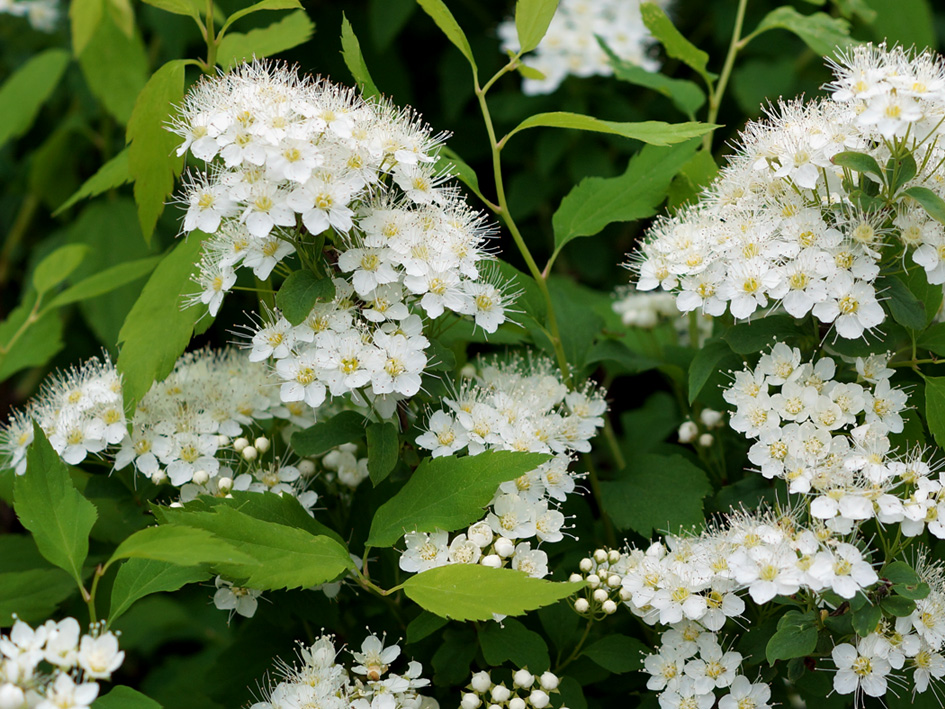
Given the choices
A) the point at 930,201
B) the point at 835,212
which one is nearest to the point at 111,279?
the point at 835,212

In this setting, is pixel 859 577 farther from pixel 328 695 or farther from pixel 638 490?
pixel 328 695

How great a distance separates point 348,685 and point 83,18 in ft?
4.57

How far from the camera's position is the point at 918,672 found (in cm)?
139

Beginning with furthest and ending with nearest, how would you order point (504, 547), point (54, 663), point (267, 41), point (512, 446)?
point (267, 41)
point (512, 446)
point (504, 547)
point (54, 663)

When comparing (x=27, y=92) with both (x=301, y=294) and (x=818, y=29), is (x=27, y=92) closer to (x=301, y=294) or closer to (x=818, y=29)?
(x=301, y=294)

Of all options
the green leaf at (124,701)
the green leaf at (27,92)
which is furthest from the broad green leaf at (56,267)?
the green leaf at (124,701)

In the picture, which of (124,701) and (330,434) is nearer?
(124,701)

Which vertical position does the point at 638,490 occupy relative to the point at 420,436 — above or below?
below

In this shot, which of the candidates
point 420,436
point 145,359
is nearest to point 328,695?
point 420,436

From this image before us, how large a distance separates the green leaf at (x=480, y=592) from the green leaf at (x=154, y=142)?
89 centimetres

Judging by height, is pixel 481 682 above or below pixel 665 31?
below

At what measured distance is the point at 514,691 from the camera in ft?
4.73

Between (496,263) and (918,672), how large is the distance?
0.98 metres

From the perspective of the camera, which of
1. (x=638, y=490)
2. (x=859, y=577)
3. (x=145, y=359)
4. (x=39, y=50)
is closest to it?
(x=859, y=577)
